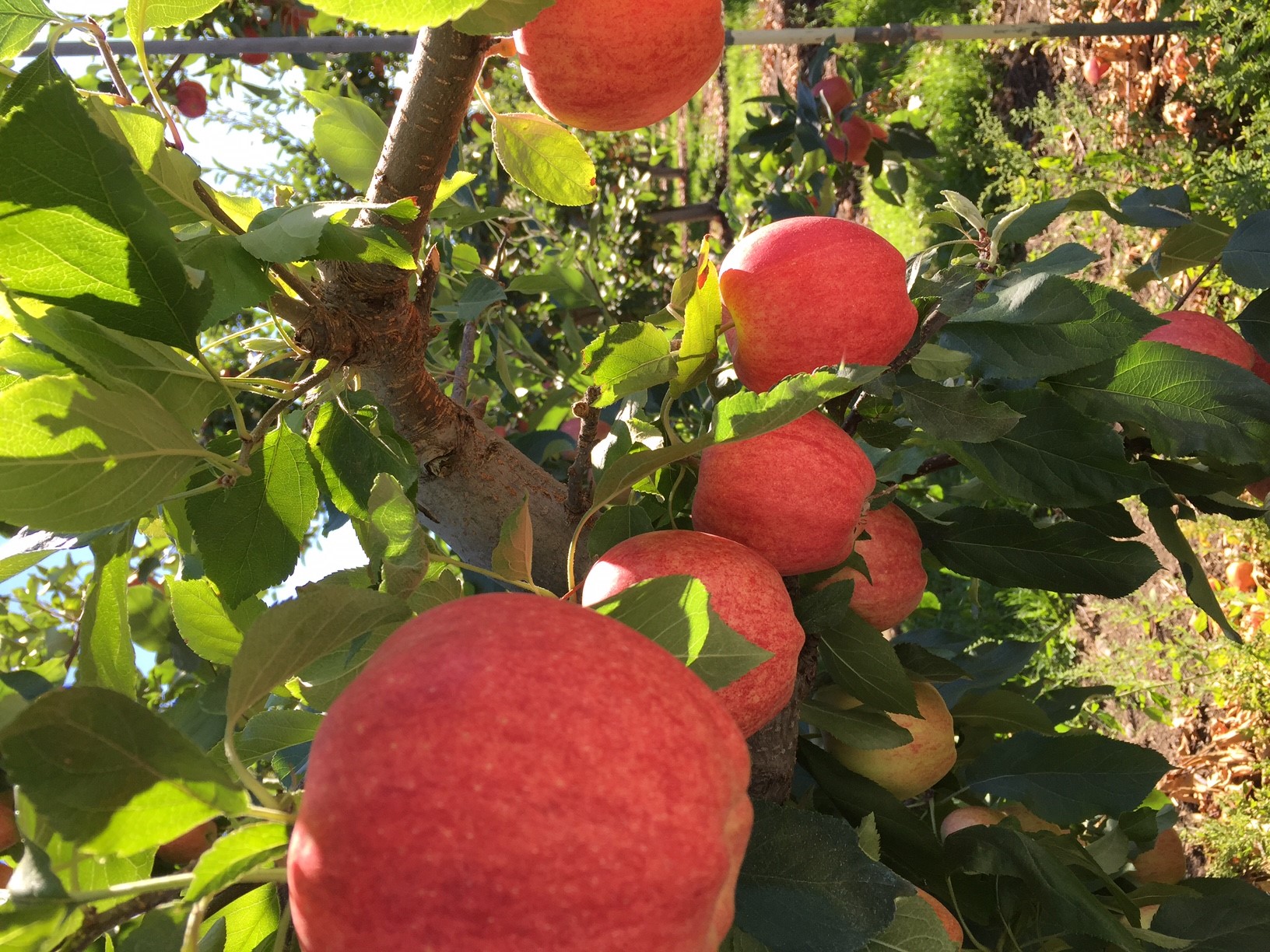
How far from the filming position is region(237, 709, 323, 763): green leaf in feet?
2.45

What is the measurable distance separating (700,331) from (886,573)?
0.36 m

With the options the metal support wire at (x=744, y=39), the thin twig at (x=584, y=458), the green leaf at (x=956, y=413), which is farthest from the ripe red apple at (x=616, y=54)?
the metal support wire at (x=744, y=39)

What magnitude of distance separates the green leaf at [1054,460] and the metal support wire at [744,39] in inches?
50.6

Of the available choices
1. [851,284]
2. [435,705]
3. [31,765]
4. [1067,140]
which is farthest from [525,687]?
[1067,140]

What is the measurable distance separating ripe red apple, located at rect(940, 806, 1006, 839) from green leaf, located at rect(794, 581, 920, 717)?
0.29m

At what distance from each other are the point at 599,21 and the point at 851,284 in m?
0.30

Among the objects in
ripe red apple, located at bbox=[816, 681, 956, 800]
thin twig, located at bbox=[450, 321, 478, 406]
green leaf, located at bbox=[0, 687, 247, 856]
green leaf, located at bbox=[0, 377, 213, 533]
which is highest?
green leaf, located at bbox=[0, 377, 213, 533]

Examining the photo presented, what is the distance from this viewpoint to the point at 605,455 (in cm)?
81

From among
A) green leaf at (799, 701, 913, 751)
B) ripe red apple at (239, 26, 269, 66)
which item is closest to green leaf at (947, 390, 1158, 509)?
green leaf at (799, 701, 913, 751)

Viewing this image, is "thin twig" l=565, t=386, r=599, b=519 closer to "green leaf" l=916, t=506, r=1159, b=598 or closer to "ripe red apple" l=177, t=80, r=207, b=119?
"green leaf" l=916, t=506, r=1159, b=598

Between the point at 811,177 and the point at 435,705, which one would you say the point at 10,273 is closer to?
the point at 435,705

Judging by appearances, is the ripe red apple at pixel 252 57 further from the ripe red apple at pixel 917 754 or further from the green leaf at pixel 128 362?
the ripe red apple at pixel 917 754

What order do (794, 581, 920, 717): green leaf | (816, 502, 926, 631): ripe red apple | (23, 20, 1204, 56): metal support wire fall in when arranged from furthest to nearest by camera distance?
(23, 20, 1204, 56): metal support wire → (816, 502, 926, 631): ripe red apple → (794, 581, 920, 717): green leaf

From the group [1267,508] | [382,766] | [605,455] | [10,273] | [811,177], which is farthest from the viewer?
[811,177]
